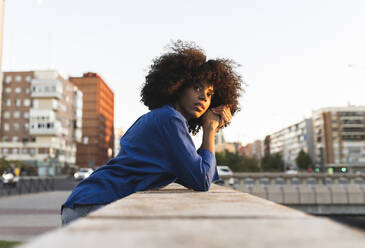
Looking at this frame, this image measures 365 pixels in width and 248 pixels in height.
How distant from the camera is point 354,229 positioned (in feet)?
2.23

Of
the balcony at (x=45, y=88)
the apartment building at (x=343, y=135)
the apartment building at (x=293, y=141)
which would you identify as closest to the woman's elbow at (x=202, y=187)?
the balcony at (x=45, y=88)

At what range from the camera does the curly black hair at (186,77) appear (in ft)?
9.00

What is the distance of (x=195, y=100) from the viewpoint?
8.77 ft

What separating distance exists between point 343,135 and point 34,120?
8147 centimetres

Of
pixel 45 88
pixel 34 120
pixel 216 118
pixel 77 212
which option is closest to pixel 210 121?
pixel 216 118

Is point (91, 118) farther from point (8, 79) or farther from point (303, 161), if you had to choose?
point (303, 161)

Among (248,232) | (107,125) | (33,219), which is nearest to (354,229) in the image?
(248,232)

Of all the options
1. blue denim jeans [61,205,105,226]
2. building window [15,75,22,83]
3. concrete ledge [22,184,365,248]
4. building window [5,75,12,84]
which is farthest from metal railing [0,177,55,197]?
building window [5,75,12,84]

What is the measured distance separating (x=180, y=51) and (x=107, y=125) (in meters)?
115

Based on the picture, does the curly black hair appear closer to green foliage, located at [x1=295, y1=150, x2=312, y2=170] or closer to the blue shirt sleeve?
the blue shirt sleeve

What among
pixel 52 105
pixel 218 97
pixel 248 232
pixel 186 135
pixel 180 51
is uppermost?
pixel 52 105

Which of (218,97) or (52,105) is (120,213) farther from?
(52,105)

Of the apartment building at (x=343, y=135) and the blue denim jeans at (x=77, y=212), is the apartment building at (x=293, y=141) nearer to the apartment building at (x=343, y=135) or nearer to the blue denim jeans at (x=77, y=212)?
the apartment building at (x=343, y=135)

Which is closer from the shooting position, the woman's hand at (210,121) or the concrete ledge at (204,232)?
the concrete ledge at (204,232)
